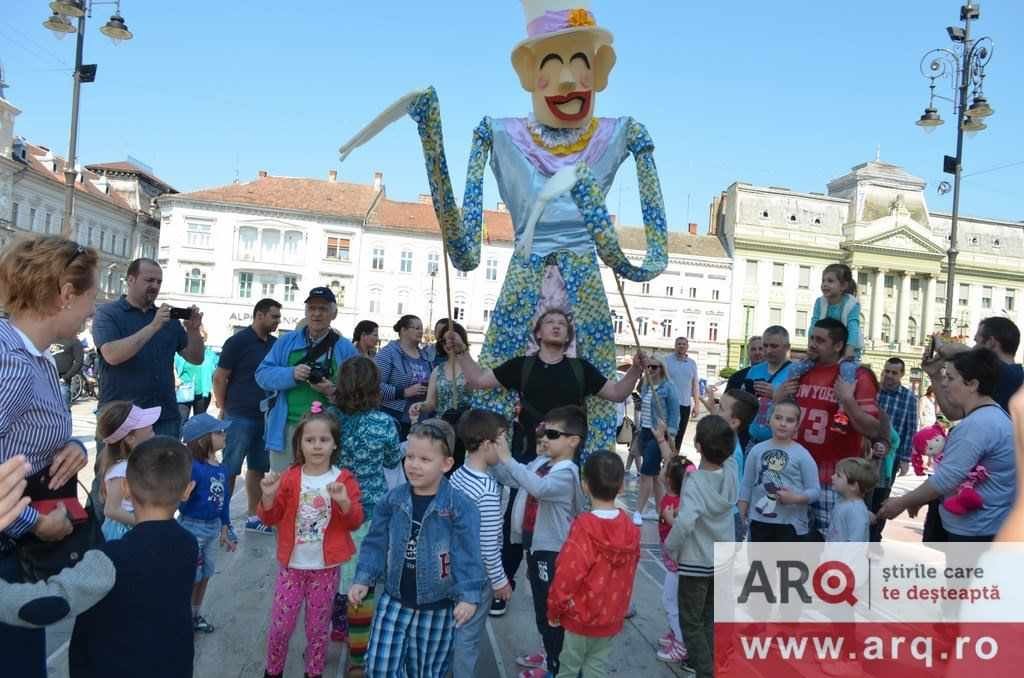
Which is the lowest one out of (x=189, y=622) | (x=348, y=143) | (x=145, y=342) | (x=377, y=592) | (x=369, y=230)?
(x=377, y=592)

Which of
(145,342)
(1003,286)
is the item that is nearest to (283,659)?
(145,342)

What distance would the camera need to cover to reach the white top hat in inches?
166

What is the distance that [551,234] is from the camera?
4.44 metres

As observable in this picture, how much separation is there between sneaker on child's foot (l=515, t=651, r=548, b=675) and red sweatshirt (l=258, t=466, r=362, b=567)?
3.07 feet

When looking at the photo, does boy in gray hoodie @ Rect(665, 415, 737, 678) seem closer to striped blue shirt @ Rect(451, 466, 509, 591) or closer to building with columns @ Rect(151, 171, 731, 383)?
striped blue shirt @ Rect(451, 466, 509, 591)

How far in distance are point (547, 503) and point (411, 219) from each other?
149 ft

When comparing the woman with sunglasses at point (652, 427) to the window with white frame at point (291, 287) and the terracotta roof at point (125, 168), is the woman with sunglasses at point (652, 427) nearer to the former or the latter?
the window with white frame at point (291, 287)

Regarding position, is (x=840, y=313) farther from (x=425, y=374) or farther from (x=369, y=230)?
(x=369, y=230)

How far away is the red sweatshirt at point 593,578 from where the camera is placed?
298 cm

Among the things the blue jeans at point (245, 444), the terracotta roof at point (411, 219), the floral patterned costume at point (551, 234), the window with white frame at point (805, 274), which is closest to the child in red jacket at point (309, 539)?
the floral patterned costume at point (551, 234)

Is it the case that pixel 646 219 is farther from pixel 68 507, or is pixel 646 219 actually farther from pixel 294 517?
pixel 68 507

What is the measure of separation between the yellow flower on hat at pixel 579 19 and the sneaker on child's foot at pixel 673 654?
10.4ft

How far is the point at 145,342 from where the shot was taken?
14.1ft

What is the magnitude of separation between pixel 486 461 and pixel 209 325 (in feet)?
152
